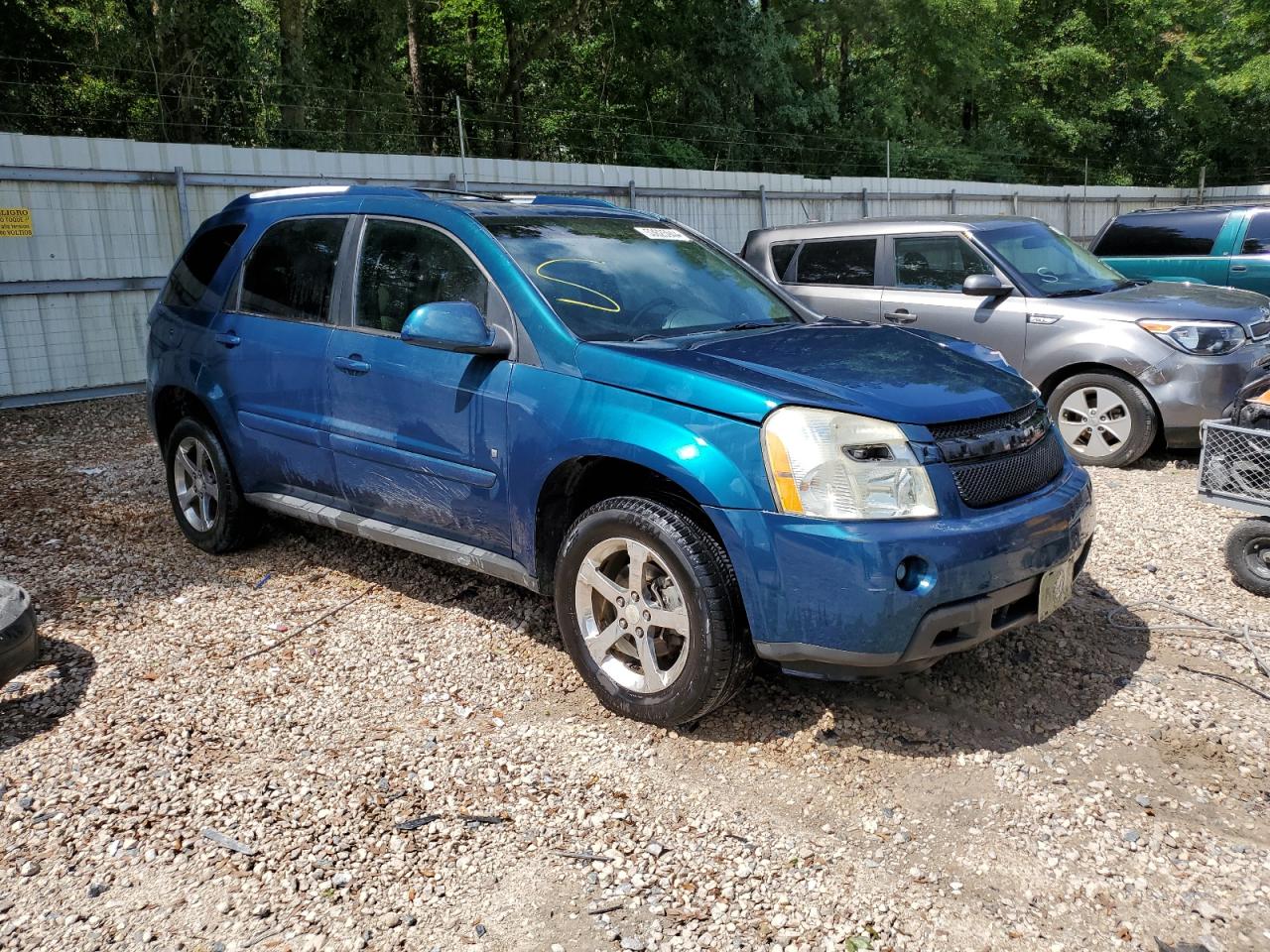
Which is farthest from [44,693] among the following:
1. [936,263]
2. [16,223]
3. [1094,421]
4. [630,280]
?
[16,223]

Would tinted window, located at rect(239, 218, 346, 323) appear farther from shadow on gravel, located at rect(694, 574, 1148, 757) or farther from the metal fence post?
the metal fence post

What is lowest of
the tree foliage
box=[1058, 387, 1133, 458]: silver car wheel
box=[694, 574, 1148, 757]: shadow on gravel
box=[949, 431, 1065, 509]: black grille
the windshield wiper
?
box=[694, 574, 1148, 757]: shadow on gravel

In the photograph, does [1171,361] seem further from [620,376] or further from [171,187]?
[171,187]

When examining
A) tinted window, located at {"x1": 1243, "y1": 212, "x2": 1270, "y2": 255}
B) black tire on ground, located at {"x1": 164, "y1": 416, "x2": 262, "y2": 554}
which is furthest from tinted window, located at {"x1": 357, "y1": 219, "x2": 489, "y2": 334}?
tinted window, located at {"x1": 1243, "y1": 212, "x2": 1270, "y2": 255}

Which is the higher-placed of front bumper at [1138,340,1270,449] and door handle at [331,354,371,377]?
door handle at [331,354,371,377]

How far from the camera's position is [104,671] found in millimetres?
4191

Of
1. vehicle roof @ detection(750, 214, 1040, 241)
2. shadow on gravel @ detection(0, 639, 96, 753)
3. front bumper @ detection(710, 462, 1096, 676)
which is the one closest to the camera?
front bumper @ detection(710, 462, 1096, 676)

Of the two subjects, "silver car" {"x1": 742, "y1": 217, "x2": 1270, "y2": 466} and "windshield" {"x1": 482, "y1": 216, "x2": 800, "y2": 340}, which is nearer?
"windshield" {"x1": 482, "y1": 216, "x2": 800, "y2": 340}

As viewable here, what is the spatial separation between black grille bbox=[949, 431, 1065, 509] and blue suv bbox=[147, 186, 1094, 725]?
12 mm

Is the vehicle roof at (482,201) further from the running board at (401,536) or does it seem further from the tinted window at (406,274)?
the running board at (401,536)

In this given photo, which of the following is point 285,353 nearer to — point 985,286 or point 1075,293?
point 985,286

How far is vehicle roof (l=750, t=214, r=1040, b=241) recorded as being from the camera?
8.13 metres

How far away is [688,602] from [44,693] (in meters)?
2.51

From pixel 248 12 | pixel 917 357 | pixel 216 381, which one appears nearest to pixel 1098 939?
pixel 917 357
